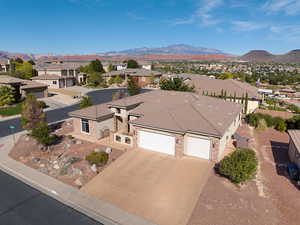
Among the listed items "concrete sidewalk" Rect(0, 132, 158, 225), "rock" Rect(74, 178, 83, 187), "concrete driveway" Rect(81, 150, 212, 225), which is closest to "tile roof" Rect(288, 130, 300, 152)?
"concrete driveway" Rect(81, 150, 212, 225)

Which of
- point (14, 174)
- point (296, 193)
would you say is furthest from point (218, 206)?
point (14, 174)

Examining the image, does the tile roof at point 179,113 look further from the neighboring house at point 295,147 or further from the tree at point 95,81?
the tree at point 95,81

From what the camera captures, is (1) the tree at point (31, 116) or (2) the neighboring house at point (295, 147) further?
(1) the tree at point (31, 116)

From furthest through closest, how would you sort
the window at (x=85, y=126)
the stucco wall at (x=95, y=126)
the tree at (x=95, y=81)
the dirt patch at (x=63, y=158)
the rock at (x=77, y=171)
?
the tree at (x=95, y=81) < the window at (x=85, y=126) < the stucco wall at (x=95, y=126) < the rock at (x=77, y=171) < the dirt patch at (x=63, y=158)

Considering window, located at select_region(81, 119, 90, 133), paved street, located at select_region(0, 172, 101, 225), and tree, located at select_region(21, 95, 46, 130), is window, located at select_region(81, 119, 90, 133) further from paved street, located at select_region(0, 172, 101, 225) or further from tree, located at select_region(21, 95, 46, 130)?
paved street, located at select_region(0, 172, 101, 225)

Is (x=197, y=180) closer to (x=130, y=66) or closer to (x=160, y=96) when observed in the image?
(x=160, y=96)

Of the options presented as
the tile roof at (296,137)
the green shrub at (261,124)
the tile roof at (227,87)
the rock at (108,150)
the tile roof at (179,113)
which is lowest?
the rock at (108,150)

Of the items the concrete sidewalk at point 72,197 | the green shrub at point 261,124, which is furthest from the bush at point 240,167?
the green shrub at point 261,124
